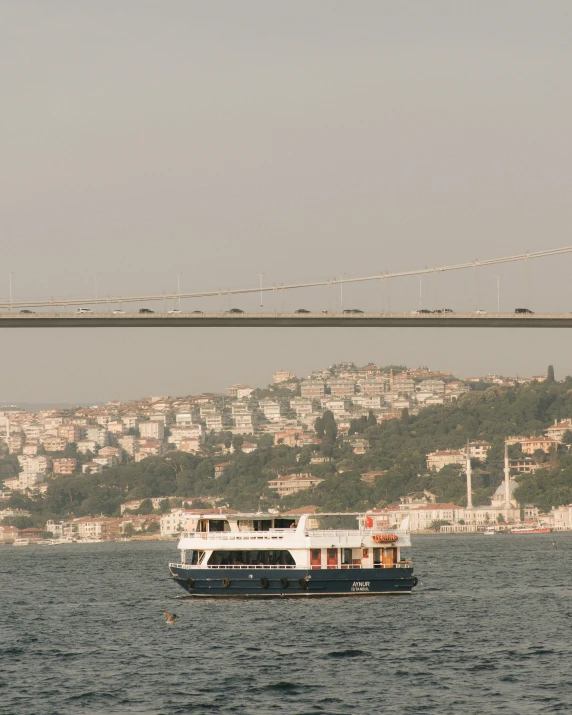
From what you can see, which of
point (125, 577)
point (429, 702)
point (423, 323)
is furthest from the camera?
point (423, 323)

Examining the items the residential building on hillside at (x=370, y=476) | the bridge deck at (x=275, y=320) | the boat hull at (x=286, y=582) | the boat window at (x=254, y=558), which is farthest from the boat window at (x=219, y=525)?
the residential building on hillside at (x=370, y=476)

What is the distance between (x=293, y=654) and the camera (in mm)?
33156

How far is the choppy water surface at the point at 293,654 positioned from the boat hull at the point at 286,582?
2.24ft

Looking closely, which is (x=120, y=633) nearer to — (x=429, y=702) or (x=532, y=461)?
(x=429, y=702)

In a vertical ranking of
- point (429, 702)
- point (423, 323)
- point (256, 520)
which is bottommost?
point (429, 702)

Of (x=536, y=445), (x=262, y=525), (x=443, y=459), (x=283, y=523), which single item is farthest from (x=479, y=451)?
(x=262, y=525)

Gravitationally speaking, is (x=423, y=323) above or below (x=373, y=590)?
above

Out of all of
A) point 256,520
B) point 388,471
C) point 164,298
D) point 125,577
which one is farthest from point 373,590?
point 388,471

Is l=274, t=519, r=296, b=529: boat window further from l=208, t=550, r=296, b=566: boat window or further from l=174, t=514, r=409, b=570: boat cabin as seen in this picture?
l=208, t=550, r=296, b=566: boat window

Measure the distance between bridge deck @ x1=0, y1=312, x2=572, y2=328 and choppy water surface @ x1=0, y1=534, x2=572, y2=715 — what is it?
2301 centimetres

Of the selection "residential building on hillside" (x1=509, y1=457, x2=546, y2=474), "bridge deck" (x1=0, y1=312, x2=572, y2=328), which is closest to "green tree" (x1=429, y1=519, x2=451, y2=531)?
"residential building on hillside" (x1=509, y1=457, x2=546, y2=474)

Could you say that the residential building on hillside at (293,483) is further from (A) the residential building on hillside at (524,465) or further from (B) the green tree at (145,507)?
(A) the residential building on hillside at (524,465)

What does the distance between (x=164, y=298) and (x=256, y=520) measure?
34.1 metres

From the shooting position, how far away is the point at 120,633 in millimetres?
37969
